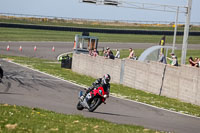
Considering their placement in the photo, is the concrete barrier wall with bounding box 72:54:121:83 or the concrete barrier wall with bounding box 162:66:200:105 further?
the concrete barrier wall with bounding box 72:54:121:83

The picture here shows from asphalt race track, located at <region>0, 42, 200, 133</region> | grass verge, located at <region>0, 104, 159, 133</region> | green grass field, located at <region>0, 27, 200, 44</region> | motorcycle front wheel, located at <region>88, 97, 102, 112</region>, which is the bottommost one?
asphalt race track, located at <region>0, 42, 200, 133</region>

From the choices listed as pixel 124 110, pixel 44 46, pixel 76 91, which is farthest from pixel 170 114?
pixel 44 46

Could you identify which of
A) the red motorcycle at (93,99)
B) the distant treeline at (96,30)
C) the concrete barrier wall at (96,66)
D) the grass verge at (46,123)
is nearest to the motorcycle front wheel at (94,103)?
the red motorcycle at (93,99)

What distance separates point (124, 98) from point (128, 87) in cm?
485

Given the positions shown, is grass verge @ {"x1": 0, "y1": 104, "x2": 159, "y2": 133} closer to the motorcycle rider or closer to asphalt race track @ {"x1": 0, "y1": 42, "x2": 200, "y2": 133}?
asphalt race track @ {"x1": 0, "y1": 42, "x2": 200, "y2": 133}

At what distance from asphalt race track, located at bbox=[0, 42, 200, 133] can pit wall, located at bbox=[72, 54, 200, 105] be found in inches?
117

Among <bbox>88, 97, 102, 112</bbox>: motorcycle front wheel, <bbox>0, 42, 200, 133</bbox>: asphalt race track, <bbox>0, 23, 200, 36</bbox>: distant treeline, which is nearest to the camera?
<bbox>0, 42, 200, 133</bbox>: asphalt race track

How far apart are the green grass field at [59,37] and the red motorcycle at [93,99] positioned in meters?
45.9

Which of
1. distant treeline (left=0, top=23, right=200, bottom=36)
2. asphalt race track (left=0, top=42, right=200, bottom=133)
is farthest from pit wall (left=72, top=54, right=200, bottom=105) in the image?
distant treeline (left=0, top=23, right=200, bottom=36)

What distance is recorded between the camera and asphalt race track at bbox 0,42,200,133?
1462 centimetres

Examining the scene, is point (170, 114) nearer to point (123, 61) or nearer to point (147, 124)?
point (147, 124)

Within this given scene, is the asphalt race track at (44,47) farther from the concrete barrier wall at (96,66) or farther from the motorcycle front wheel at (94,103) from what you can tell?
the motorcycle front wheel at (94,103)

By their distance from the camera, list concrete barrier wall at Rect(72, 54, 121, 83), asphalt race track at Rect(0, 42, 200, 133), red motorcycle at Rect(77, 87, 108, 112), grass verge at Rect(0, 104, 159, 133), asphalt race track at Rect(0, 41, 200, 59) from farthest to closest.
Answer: asphalt race track at Rect(0, 41, 200, 59), concrete barrier wall at Rect(72, 54, 121, 83), red motorcycle at Rect(77, 87, 108, 112), asphalt race track at Rect(0, 42, 200, 133), grass verge at Rect(0, 104, 159, 133)

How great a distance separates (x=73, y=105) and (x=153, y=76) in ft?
26.6
